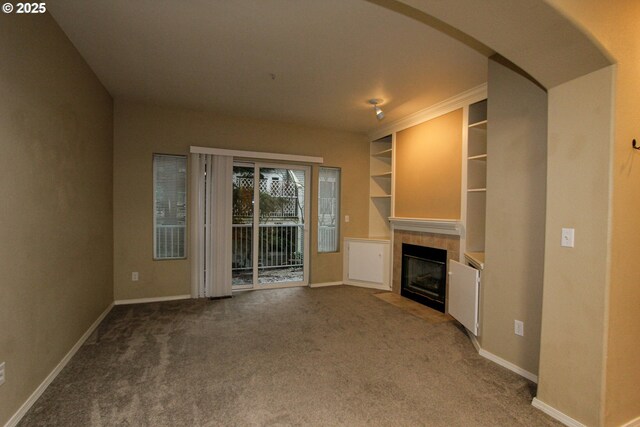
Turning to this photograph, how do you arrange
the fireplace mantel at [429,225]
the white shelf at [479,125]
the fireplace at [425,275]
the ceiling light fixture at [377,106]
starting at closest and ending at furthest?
the white shelf at [479,125] → the fireplace mantel at [429,225] → the ceiling light fixture at [377,106] → the fireplace at [425,275]

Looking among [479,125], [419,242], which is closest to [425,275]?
[419,242]

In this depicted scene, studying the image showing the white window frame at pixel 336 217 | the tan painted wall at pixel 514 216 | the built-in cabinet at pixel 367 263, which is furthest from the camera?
the white window frame at pixel 336 217

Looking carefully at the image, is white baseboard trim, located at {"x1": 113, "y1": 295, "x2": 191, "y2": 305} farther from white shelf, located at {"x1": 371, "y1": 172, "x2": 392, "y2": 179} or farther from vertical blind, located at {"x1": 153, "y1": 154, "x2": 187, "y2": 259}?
white shelf, located at {"x1": 371, "y1": 172, "x2": 392, "y2": 179}

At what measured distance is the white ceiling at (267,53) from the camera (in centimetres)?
215

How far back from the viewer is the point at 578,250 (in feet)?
5.91

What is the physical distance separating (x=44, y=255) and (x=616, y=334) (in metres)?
Result: 3.66

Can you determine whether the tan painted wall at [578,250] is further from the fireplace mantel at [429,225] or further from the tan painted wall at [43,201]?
the tan painted wall at [43,201]

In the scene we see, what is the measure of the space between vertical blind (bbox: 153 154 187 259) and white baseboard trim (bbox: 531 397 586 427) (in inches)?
163

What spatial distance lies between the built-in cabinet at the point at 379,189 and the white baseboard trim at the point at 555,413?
137 inches

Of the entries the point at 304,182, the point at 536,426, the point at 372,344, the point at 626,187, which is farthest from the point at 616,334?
the point at 304,182

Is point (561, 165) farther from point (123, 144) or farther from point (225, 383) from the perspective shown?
point (123, 144)

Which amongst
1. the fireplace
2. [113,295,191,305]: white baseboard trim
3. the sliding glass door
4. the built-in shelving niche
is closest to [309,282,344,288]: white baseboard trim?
the sliding glass door

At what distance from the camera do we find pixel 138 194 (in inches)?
159

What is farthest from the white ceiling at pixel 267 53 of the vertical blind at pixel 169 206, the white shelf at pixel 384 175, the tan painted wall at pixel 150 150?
the white shelf at pixel 384 175
